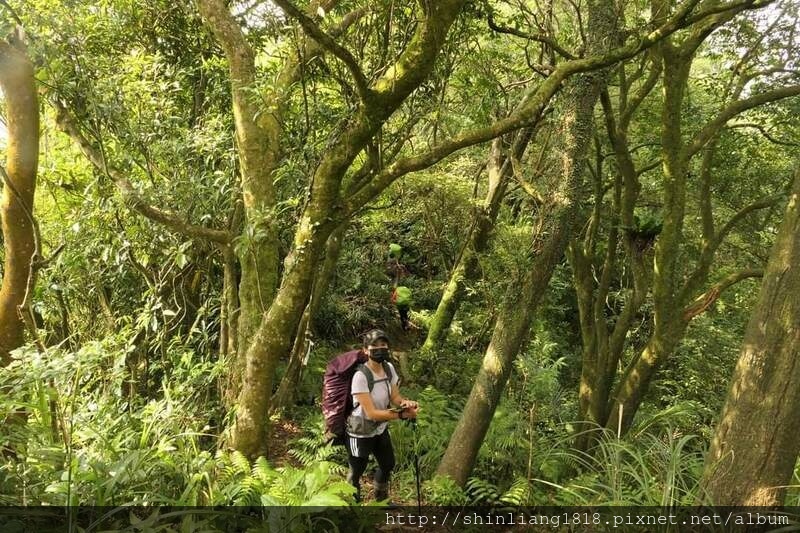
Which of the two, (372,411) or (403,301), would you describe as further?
(403,301)

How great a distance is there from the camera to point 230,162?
5625 millimetres

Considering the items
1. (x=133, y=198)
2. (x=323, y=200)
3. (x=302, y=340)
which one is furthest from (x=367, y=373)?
(x=133, y=198)

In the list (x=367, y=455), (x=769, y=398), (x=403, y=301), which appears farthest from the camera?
(x=403, y=301)

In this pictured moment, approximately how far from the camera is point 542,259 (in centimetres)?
456

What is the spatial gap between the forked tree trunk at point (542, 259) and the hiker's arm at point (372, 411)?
2.78 feet

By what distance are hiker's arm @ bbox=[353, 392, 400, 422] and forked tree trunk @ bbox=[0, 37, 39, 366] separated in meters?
3.82

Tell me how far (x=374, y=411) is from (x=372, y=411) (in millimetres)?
18

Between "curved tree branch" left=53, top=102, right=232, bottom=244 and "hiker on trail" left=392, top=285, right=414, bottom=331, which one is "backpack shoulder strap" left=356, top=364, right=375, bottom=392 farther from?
"hiker on trail" left=392, top=285, right=414, bottom=331

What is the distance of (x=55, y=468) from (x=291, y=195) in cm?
310

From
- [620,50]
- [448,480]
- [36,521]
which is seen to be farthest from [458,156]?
[36,521]

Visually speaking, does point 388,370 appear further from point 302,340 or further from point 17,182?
point 17,182

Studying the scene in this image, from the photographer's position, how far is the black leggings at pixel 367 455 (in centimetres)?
448

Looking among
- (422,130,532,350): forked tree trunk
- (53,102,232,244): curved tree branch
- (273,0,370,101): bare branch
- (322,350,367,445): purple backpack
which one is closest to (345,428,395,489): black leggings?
(322,350,367,445): purple backpack

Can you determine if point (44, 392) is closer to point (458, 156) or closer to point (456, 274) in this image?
point (456, 274)
